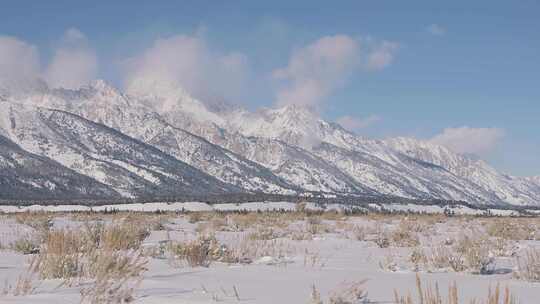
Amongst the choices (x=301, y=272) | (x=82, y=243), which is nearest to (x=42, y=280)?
(x=82, y=243)

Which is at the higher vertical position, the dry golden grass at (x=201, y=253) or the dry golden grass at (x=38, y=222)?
the dry golden grass at (x=38, y=222)

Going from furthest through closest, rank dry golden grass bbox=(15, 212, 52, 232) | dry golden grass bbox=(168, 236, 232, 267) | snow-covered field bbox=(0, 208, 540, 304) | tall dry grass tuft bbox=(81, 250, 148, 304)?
dry golden grass bbox=(15, 212, 52, 232)
dry golden grass bbox=(168, 236, 232, 267)
snow-covered field bbox=(0, 208, 540, 304)
tall dry grass tuft bbox=(81, 250, 148, 304)

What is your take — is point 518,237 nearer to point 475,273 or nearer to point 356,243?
point 356,243

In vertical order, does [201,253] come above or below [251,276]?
above

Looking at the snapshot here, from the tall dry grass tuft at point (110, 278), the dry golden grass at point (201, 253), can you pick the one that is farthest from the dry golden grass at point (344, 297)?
the dry golden grass at point (201, 253)

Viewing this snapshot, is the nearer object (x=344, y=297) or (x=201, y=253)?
(x=344, y=297)

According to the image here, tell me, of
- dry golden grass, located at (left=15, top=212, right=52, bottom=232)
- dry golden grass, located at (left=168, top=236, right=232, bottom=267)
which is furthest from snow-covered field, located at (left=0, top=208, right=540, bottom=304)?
dry golden grass, located at (left=15, top=212, right=52, bottom=232)

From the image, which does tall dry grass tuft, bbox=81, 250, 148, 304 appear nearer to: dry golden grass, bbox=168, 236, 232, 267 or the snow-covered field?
the snow-covered field

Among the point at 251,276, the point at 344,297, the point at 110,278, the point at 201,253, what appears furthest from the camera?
the point at 201,253

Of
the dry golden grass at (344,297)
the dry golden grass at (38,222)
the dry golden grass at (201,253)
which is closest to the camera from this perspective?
the dry golden grass at (344,297)

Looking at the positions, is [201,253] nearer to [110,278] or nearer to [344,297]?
[110,278]

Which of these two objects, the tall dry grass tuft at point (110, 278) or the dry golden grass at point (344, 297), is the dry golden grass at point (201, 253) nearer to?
the tall dry grass tuft at point (110, 278)

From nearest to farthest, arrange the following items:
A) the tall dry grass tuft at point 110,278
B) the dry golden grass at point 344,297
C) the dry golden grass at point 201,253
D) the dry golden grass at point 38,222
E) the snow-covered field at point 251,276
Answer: the tall dry grass tuft at point 110,278 < the dry golden grass at point 344,297 < the snow-covered field at point 251,276 < the dry golden grass at point 201,253 < the dry golden grass at point 38,222

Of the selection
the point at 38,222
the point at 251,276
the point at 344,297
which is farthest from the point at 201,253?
the point at 38,222
